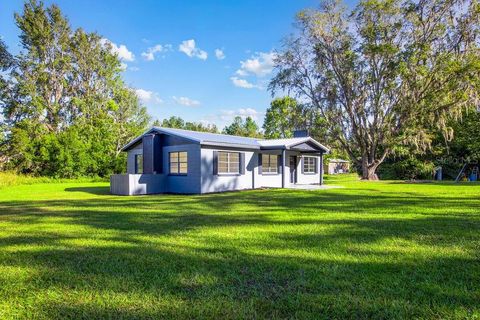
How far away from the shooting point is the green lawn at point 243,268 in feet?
8.77

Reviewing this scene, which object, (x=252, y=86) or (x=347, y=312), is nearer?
(x=347, y=312)

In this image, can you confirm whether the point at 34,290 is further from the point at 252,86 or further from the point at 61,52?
the point at 61,52

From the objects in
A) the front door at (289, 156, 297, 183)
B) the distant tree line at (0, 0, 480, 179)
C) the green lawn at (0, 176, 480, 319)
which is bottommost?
the green lawn at (0, 176, 480, 319)

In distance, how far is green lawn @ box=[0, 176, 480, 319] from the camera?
267 centimetres

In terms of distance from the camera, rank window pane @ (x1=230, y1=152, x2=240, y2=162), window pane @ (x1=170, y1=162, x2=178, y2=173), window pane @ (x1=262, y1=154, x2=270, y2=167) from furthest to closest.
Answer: window pane @ (x1=262, y1=154, x2=270, y2=167), window pane @ (x1=230, y1=152, x2=240, y2=162), window pane @ (x1=170, y1=162, x2=178, y2=173)

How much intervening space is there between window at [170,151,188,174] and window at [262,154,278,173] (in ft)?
15.4

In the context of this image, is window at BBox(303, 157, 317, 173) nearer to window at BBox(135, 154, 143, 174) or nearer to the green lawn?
window at BBox(135, 154, 143, 174)

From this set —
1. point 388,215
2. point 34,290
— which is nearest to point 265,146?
point 388,215

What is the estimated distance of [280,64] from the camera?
26.5 meters

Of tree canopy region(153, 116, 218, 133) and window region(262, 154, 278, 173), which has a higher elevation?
tree canopy region(153, 116, 218, 133)

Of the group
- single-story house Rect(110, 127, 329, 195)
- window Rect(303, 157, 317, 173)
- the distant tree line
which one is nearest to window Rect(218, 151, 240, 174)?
single-story house Rect(110, 127, 329, 195)

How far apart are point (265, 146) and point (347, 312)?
46.3ft

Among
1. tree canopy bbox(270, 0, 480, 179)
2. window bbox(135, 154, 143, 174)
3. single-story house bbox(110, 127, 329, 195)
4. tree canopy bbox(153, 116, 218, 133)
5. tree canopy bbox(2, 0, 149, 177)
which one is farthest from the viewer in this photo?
tree canopy bbox(153, 116, 218, 133)

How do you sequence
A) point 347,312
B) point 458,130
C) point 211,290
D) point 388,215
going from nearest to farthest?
point 347,312 < point 211,290 < point 388,215 < point 458,130
